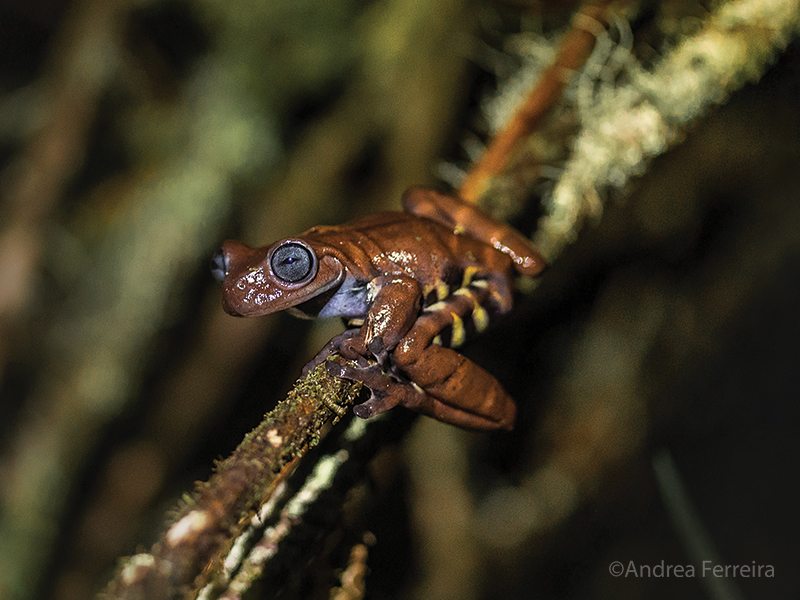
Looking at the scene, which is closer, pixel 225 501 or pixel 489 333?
pixel 225 501

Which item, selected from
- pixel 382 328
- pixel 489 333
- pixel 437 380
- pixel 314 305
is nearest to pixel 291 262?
pixel 314 305

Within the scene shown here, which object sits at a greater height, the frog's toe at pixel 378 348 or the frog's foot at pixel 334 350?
the frog's toe at pixel 378 348

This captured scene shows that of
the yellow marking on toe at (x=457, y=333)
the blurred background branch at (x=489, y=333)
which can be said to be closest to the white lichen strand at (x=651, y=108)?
the blurred background branch at (x=489, y=333)

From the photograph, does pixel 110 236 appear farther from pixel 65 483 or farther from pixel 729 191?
pixel 729 191

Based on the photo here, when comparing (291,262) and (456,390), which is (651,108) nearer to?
(456,390)

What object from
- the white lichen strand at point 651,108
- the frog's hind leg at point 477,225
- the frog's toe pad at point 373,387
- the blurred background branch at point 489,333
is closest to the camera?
the frog's toe pad at point 373,387

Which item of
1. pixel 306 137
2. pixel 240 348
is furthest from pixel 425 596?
pixel 306 137

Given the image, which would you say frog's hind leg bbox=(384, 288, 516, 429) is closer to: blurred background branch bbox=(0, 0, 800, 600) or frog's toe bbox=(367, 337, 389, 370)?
frog's toe bbox=(367, 337, 389, 370)

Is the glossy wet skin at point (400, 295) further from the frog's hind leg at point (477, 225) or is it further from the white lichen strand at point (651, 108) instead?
the white lichen strand at point (651, 108)
